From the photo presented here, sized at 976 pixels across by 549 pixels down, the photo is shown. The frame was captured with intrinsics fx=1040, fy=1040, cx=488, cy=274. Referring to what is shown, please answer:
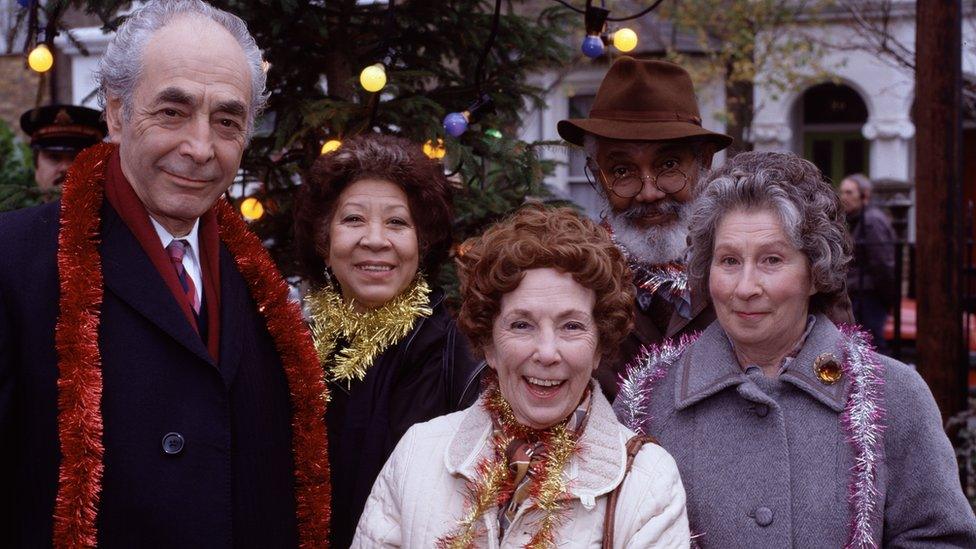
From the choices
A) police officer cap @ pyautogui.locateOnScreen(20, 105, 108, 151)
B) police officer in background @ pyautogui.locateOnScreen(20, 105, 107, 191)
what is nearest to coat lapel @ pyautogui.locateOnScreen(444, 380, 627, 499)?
police officer in background @ pyautogui.locateOnScreen(20, 105, 107, 191)

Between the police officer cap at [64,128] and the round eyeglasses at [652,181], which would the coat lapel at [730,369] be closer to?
the round eyeglasses at [652,181]

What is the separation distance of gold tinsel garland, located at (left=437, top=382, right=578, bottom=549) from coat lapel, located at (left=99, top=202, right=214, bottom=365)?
729 mm

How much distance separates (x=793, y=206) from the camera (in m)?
2.79

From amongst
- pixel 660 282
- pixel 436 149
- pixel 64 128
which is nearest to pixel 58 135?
pixel 64 128

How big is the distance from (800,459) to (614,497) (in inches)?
21.8

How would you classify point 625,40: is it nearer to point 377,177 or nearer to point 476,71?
point 476,71

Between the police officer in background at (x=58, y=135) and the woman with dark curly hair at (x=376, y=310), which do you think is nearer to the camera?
the woman with dark curly hair at (x=376, y=310)

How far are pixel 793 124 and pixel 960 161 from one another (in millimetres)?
12043

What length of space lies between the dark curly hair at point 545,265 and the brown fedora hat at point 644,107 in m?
0.99

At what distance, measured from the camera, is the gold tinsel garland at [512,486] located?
2.54m

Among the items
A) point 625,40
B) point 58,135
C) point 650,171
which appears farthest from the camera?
point 58,135

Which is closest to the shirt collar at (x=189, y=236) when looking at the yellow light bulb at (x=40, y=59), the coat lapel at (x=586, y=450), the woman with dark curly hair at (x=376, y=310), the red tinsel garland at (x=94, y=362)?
the red tinsel garland at (x=94, y=362)

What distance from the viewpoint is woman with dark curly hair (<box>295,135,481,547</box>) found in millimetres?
3172

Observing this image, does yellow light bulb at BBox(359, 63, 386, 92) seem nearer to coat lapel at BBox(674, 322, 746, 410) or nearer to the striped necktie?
the striped necktie
